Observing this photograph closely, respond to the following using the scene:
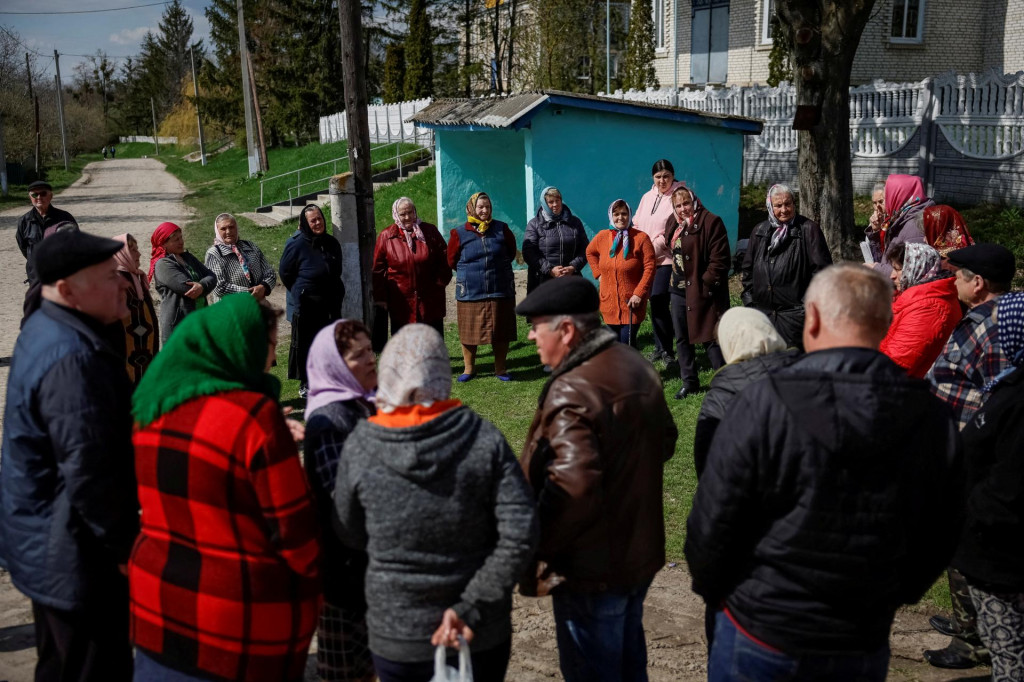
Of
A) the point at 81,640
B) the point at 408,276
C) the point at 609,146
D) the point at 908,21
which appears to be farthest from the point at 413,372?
the point at 908,21

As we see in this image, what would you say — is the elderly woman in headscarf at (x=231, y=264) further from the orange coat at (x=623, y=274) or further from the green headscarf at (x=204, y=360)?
the green headscarf at (x=204, y=360)

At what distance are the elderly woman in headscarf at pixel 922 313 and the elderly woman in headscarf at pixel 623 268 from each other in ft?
11.7

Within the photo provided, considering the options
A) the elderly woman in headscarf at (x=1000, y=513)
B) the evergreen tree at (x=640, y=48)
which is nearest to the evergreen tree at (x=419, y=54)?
the evergreen tree at (x=640, y=48)

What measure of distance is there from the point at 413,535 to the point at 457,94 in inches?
1403

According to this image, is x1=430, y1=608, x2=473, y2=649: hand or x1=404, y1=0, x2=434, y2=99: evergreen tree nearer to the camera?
x1=430, y1=608, x2=473, y2=649: hand

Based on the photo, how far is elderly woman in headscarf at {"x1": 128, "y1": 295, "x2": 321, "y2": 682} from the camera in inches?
99.1

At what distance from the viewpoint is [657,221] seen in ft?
28.9

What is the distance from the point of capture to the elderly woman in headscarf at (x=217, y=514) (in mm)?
2518

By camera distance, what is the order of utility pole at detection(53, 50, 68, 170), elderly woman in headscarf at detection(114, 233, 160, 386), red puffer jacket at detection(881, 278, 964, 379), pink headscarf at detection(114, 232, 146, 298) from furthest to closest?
utility pole at detection(53, 50, 68, 170) → elderly woman in headscarf at detection(114, 233, 160, 386) → pink headscarf at detection(114, 232, 146, 298) → red puffer jacket at detection(881, 278, 964, 379)

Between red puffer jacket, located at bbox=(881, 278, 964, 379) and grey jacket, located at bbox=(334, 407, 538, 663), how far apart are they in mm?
3021

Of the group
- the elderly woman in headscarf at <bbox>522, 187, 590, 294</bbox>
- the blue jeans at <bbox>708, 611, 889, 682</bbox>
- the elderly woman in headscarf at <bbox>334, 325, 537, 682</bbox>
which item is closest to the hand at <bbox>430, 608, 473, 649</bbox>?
the elderly woman in headscarf at <bbox>334, 325, 537, 682</bbox>

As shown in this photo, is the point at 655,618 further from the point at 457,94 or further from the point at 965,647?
the point at 457,94

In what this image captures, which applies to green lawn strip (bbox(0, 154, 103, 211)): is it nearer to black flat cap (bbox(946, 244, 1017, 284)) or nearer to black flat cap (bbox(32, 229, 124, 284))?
black flat cap (bbox(32, 229, 124, 284))

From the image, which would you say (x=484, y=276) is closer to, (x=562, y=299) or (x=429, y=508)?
(x=562, y=299)
